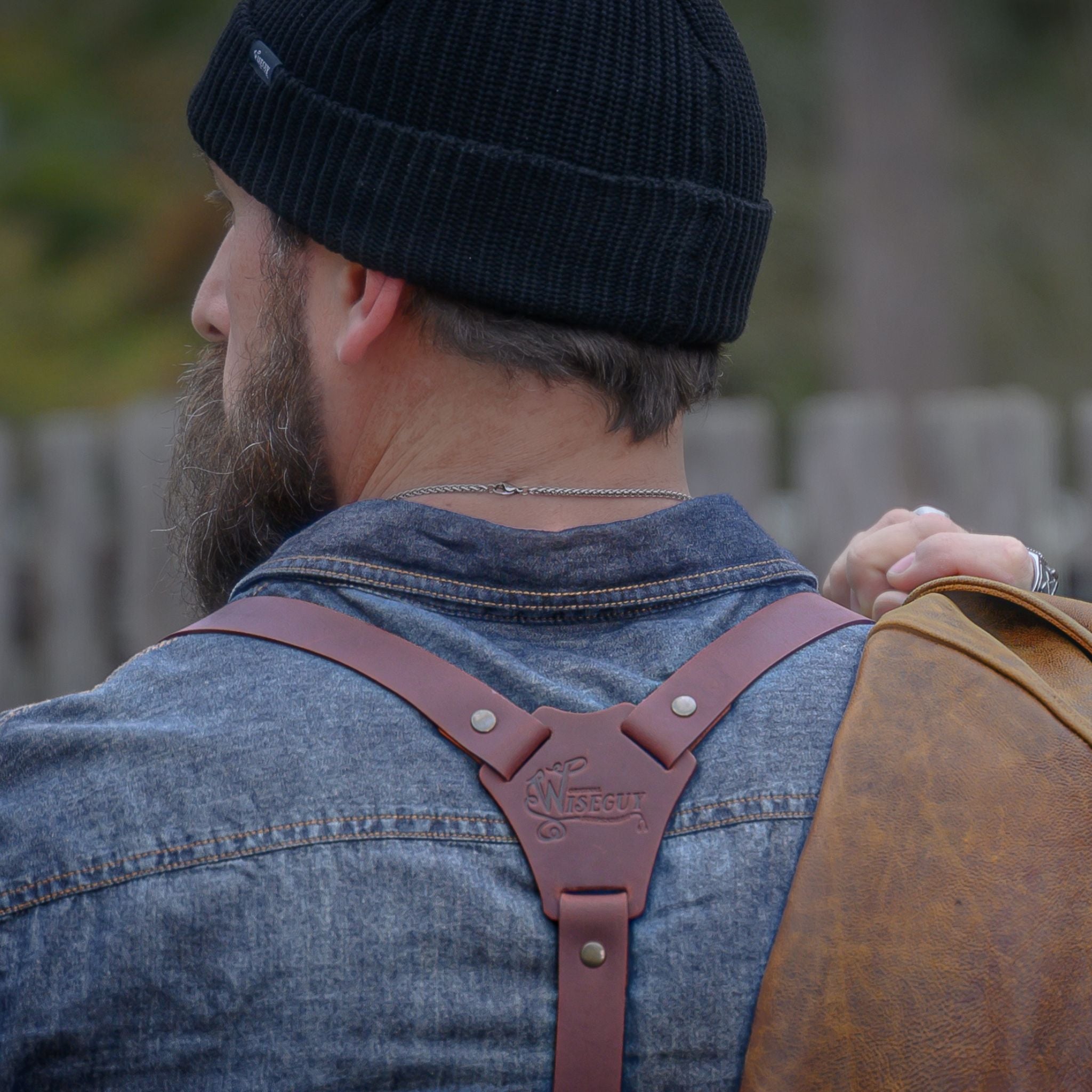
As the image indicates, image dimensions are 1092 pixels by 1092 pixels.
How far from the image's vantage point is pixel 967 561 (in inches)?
60.6

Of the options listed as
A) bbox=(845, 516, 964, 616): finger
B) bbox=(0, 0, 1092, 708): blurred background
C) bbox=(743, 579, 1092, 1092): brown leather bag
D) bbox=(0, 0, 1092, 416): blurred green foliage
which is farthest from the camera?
bbox=(0, 0, 1092, 416): blurred green foliage

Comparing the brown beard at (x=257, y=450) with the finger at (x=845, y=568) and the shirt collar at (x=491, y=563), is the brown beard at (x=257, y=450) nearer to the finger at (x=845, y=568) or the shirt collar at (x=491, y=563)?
the shirt collar at (x=491, y=563)

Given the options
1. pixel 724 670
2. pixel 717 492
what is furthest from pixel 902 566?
pixel 717 492

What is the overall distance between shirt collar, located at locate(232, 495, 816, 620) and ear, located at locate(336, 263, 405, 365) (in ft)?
0.70

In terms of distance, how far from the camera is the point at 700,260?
157 centimetres

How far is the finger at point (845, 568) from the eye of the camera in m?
1.77

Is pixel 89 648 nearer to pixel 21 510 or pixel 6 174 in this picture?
pixel 21 510

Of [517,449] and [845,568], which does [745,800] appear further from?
[845,568]

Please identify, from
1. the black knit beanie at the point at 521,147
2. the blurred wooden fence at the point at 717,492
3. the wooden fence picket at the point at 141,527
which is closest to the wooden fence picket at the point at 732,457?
the blurred wooden fence at the point at 717,492

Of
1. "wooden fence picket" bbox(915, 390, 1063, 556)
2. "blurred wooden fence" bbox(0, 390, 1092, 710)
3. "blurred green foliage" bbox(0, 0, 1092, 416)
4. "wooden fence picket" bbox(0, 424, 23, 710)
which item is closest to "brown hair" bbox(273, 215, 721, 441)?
"blurred wooden fence" bbox(0, 390, 1092, 710)

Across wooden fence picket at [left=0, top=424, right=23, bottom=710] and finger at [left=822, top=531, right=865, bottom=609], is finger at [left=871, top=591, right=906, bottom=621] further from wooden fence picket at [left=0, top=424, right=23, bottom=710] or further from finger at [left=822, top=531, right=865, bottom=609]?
wooden fence picket at [left=0, top=424, right=23, bottom=710]

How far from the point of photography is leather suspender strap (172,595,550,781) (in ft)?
3.93

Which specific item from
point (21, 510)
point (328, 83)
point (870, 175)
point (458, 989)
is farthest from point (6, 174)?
point (458, 989)

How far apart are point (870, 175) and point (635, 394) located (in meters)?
8.83
